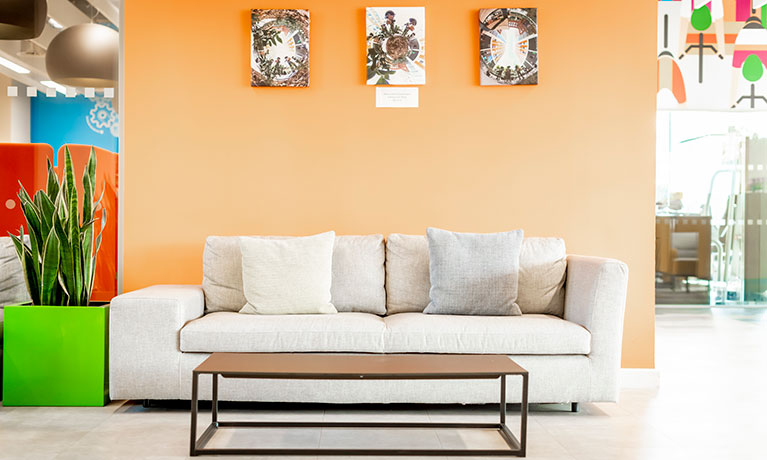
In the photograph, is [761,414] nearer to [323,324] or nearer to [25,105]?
[323,324]

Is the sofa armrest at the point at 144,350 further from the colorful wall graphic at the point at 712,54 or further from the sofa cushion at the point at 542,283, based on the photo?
the colorful wall graphic at the point at 712,54

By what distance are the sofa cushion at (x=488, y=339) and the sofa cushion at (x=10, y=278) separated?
2279 mm

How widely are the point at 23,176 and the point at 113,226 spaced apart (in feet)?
2.39

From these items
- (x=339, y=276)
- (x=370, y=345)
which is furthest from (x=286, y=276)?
(x=370, y=345)

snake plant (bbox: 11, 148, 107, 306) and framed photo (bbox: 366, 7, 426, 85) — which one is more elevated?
framed photo (bbox: 366, 7, 426, 85)

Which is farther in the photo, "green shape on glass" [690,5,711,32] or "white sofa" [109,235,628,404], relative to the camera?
"green shape on glass" [690,5,711,32]

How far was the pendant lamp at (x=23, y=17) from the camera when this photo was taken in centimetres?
396

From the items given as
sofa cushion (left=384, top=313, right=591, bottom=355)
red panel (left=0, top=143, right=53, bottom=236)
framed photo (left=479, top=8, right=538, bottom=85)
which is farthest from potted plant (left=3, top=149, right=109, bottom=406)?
framed photo (left=479, top=8, right=538, bottom=85)

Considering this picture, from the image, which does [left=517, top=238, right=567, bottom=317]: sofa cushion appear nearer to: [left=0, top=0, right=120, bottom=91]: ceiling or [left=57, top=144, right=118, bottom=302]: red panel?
[left=57, top=144, right=118, bottom=302]: red panel

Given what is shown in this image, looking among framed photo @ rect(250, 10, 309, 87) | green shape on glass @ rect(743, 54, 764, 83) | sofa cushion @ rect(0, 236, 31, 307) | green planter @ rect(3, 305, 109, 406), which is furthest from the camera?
green shape on glass @ rect(743, 54, 764, 83)

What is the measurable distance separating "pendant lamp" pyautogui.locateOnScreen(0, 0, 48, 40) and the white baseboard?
14.1ft

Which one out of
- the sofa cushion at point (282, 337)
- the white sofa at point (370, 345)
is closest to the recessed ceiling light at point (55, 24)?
the white sofa at point (370, 345)

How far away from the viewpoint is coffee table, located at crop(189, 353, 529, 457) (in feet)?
7.36

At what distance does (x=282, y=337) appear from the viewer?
2.95 metres
